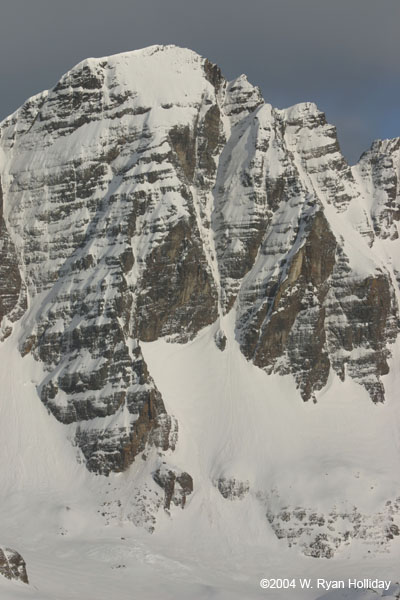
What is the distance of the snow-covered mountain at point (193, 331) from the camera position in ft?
413

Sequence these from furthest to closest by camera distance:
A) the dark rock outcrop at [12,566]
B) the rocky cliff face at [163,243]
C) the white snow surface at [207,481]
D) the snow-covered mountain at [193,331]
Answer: the rocky cliff face at [163,243] < the snow-covered mountain at [193,331] < the white snow surface at [207,481] < the dark rock outcrop at [12,566]

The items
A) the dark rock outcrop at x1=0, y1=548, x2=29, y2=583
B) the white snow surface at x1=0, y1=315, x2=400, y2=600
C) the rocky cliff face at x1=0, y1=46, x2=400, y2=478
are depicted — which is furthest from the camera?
the rocky cliff face at x1=0, y1=46, x2=400, y2=478

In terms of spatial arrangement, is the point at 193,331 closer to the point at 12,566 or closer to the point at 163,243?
the point at 163,243

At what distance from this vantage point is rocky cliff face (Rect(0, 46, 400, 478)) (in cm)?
13975

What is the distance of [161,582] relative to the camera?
112 meters

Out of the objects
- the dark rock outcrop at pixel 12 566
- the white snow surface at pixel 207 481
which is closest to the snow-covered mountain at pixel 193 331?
the white snow surface at pixel 207 481

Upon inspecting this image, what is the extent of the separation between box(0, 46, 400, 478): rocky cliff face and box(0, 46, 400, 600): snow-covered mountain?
0.96 feet

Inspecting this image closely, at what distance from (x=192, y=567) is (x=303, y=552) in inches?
528

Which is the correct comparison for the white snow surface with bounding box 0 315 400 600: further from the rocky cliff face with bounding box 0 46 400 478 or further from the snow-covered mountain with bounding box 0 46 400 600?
the rocky cliff face with bounding box 0 46 400 478

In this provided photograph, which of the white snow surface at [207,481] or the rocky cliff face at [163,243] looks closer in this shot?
the white snow surface at [207,481]

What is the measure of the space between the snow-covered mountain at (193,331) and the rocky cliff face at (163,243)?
293mm

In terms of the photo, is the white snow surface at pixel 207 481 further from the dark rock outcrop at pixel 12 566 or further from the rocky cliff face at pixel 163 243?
the dark rock outcrop at pixel 12 566

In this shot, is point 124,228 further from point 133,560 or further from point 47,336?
point 133,560

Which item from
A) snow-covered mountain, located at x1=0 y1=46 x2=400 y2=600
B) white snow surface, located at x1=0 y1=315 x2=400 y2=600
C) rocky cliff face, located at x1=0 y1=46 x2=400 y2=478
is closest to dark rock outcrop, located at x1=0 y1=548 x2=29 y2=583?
white snow surface, located at x1=0 y1=315 x2=400 y2=600
